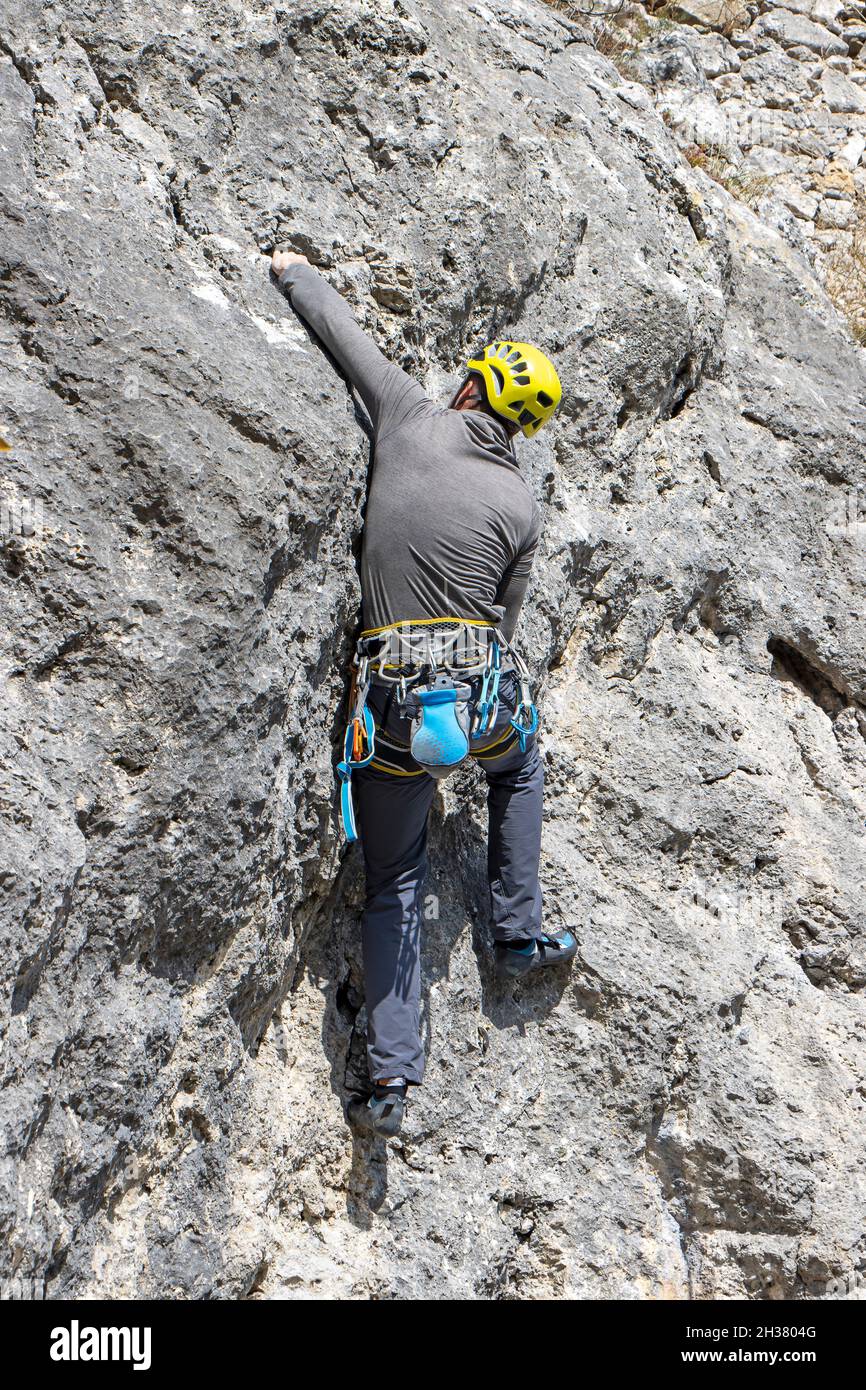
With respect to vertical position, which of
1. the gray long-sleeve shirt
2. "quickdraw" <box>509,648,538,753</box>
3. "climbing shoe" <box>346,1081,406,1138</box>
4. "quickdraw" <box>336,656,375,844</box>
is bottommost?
"climbing shoe" <box>346,1081,406,1138</box>

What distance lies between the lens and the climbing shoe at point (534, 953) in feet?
16.0

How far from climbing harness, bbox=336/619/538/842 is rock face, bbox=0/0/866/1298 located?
0.18 metres

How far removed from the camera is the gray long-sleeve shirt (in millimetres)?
4371

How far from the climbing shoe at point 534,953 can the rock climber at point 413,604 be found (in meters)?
0.50

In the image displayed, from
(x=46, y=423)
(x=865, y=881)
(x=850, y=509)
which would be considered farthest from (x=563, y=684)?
(x=46, y=423)

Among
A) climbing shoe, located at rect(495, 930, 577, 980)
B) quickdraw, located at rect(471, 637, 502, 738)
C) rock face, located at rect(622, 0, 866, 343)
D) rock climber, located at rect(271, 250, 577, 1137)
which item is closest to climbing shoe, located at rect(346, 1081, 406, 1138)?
rock climber, located at rect(271, 250, 577, 1137)

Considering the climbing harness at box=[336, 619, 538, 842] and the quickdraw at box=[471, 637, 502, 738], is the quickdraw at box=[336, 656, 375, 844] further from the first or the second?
the quickdraw at box=[471, 637, 502, 738]

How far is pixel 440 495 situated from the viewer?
4375 mm

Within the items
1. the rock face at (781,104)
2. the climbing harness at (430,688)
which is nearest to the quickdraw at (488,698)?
the climbing harness at (430,688)

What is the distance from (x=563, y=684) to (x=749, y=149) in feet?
17.6

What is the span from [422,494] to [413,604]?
398 mm

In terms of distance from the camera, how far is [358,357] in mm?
4473

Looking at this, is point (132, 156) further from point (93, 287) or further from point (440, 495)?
point (440, 495)

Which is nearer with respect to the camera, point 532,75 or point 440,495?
point 440,495
